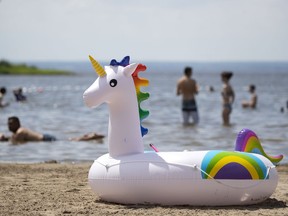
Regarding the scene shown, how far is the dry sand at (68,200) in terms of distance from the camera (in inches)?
255

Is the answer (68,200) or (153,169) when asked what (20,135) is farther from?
(153,169)

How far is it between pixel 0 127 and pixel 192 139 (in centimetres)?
573

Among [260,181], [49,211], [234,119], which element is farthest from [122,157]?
[234,119]

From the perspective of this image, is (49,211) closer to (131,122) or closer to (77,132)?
(131,122)

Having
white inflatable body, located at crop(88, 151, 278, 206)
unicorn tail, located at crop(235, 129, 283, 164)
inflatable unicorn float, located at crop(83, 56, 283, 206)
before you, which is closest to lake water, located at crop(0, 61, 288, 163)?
unicorn tail, located at crop(235, 129, 283, 164)

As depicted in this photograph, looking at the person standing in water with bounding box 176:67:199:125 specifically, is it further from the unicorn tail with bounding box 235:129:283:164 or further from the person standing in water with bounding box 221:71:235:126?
the unicorn tail with bounding box 235:129:283:164

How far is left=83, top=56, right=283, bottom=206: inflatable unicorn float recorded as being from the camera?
259 inches

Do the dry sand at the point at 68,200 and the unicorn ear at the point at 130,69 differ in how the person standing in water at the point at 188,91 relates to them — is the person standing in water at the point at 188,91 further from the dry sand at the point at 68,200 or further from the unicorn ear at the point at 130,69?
the unicorn ear at the point at 130,69

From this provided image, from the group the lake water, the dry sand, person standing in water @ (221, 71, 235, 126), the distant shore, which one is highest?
the distant shore

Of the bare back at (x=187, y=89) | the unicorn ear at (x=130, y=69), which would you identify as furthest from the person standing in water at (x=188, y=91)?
the unicorn ear at (x=130, y=69)

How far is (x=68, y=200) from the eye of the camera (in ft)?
23.6

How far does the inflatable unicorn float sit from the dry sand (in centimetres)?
12

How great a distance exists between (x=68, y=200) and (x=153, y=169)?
3.70ft

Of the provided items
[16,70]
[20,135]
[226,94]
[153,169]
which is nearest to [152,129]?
[226,94]
